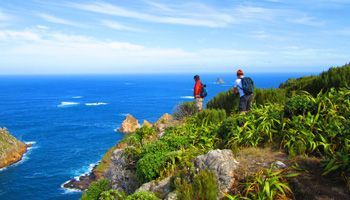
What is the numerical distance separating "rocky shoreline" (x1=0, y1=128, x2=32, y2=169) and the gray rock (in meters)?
66.4

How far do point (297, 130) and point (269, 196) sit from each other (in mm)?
3263

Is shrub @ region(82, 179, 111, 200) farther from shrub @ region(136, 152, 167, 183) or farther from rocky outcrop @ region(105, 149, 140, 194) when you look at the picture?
shrub @ region(136, 152, 167, 183)

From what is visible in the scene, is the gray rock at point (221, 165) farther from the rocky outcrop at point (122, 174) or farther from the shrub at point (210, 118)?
the shrub at point (210, 118)

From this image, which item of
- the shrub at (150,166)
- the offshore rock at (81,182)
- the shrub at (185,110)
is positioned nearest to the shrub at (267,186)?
the shrub at (150,166)

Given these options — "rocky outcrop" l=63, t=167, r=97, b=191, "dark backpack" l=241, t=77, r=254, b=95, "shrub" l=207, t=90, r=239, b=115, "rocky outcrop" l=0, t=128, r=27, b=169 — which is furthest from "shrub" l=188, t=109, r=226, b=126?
"rocky outcrop" l=0, t=128, r=27, b=169

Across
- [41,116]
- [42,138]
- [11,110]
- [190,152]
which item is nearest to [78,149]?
[42,138]

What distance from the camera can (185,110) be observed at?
803 inches

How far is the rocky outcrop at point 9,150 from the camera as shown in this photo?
221 ft

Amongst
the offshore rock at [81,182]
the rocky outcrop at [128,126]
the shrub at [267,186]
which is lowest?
the offshore rock at [81,182]

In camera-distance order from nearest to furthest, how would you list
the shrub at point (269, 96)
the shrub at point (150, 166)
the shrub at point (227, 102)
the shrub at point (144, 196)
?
the shrub at point (144, 196)
the shrub at point (150, 166)
the shrub at point (269, 96)
the shrub at point (227, 102)

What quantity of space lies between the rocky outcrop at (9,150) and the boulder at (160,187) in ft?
212

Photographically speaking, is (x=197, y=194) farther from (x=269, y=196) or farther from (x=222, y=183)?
(x=269, y=196)

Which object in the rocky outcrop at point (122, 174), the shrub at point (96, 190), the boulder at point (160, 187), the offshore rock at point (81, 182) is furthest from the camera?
the offshore rock at point (81, 182)

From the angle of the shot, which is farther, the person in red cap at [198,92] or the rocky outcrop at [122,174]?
the person in red cap at [198,92]
